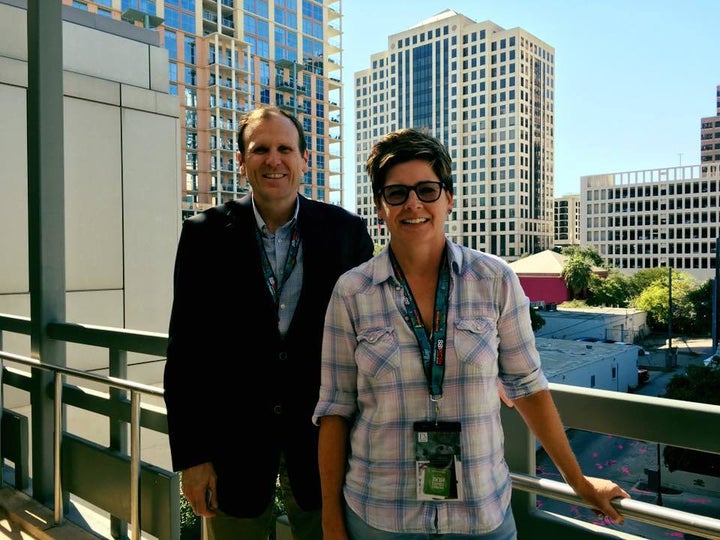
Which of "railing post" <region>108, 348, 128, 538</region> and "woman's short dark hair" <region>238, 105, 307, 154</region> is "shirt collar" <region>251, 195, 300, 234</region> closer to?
"woman's short dark hair" <region>238, 105, 307, 154</region>

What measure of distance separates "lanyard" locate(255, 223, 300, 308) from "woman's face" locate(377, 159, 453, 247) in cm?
43

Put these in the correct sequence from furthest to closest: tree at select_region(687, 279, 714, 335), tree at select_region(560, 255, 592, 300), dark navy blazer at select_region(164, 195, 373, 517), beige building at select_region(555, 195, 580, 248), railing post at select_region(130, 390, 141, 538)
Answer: beige building at select_region(555, 195, 580, 248) → tree at select_region(560, 255, 592, 300) → tree at select_region(687, 279, 714, 335) → railing post at select_region(130, 390, 141, 538) → dark navy blazer at select_region(164, 195, 373, 517)

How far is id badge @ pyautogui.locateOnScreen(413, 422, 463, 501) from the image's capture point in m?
1.11

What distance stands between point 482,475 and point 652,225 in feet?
309

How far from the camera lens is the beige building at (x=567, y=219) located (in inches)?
4604

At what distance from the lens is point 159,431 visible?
231 centimetres

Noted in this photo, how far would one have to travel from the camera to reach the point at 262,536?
164 cm

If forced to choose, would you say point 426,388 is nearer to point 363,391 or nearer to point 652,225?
point 363,391

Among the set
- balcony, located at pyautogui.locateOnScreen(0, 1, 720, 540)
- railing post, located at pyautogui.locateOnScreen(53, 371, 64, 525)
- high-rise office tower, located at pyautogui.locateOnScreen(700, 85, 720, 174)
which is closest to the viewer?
balcony, located at pyautogui.locateOnScreen(0, 1, 720, 540)

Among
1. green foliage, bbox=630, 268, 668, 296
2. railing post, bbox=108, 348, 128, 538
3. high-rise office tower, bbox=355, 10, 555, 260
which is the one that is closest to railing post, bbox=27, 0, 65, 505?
railing post, bbox=108, 348, 128, 538

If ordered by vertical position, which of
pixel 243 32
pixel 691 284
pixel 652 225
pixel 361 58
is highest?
pixel 361 58

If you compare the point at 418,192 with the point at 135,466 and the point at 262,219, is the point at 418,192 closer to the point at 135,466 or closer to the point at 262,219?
the point at 262,219

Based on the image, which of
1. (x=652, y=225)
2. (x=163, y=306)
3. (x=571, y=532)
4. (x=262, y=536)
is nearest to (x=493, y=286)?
(x=571, y=532)

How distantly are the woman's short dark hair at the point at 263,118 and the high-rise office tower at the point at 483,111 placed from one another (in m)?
84.0
